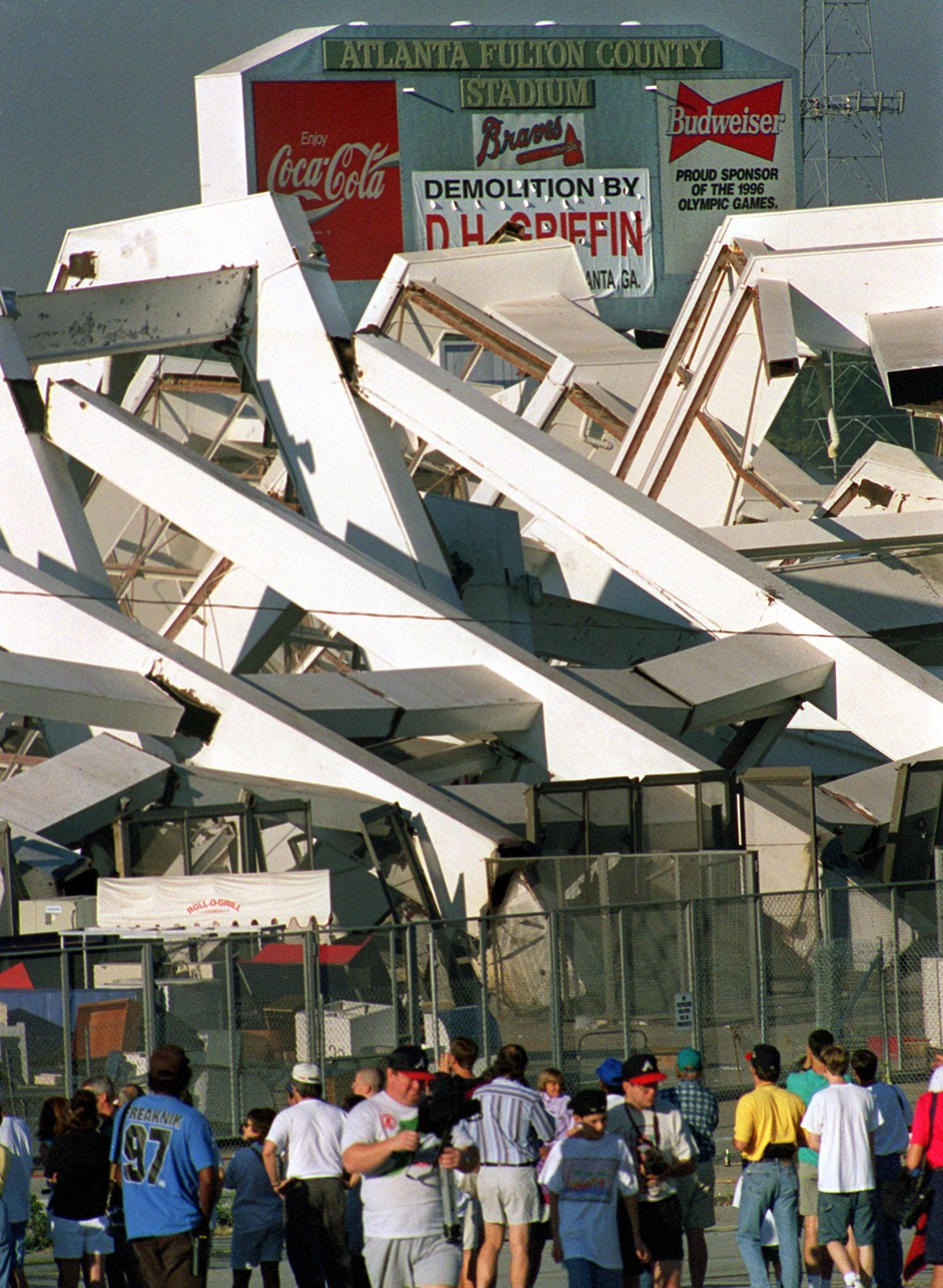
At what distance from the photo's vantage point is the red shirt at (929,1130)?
887 cm

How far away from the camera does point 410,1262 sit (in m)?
7.28

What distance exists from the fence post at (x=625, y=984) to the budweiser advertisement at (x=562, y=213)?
37321 millimetres

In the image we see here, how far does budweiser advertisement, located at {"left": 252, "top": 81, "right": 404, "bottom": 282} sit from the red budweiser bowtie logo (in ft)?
26.0

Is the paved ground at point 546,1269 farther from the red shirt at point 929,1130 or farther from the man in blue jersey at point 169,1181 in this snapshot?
the man in blue jersey at point 169,1181

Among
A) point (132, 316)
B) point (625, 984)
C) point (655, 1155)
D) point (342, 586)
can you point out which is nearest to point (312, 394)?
point (132, 316)

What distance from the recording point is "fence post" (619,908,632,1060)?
535 inches

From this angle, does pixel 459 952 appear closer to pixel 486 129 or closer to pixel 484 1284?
pixel 484 1284

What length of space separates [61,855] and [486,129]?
114 feet

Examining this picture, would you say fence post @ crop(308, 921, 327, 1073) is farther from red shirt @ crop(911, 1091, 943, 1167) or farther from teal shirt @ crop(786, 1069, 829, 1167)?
red shirt @ crop(911, 1091, 943, 1167)

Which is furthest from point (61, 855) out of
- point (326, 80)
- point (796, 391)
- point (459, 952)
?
point (796, 391)

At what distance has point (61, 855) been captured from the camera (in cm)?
1898

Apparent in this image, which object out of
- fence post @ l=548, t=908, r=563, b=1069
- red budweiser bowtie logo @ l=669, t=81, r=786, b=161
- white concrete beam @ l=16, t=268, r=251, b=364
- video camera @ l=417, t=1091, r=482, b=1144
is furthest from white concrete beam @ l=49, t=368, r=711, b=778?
red budweiser bowtie logo @ l=669, t=81, r=786, b=161

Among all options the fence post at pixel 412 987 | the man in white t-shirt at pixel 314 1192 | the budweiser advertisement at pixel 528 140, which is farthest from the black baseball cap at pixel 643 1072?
the budweiser advertisement at pixel 528 140

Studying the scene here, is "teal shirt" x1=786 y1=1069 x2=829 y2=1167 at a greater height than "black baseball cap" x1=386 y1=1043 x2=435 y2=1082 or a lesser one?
lesser
